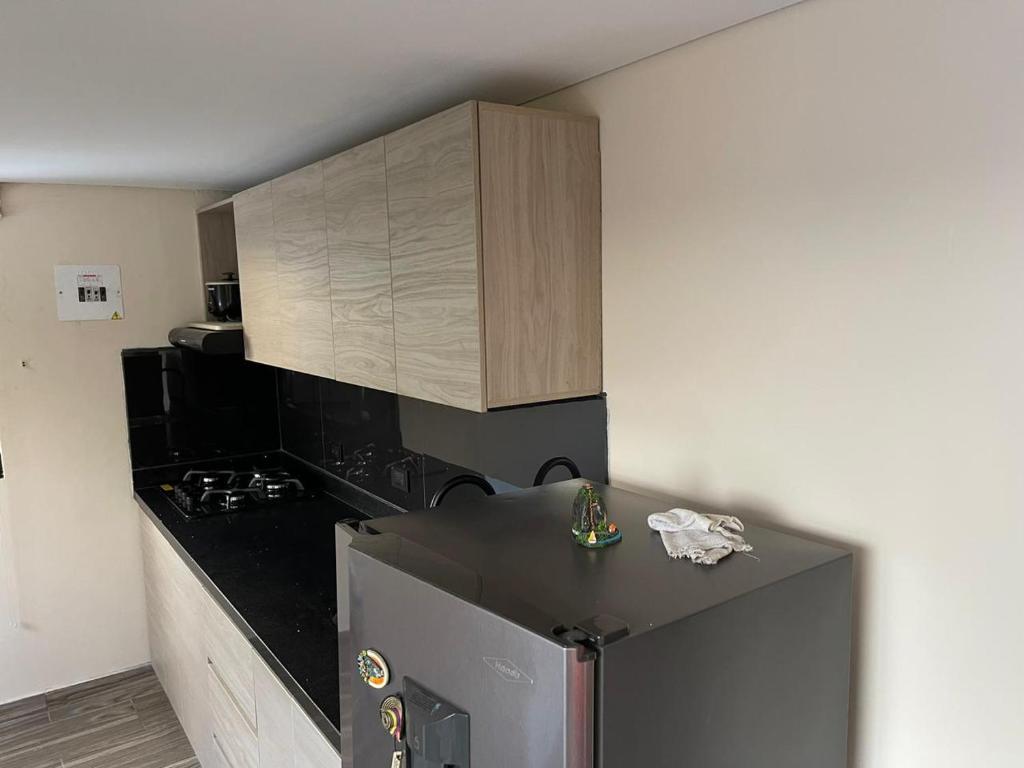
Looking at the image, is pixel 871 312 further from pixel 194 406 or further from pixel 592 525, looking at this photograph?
pixel 194 406

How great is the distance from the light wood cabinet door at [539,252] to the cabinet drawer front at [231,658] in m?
1.13

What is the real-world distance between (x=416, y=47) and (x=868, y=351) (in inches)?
38.2

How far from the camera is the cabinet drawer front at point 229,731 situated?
224 cm

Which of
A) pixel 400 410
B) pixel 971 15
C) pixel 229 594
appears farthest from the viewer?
pixel 400 410

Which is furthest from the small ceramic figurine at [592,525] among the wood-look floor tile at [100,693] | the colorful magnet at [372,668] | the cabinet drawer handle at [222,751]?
the wood-look floor tile at [100,693]

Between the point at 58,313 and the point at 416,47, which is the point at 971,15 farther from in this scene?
the point at 58,313

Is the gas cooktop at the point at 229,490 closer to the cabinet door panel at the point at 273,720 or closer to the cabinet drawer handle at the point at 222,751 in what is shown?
the cabinet drawer handle at the point at 222,751

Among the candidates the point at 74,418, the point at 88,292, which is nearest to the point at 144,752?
the point at 74,418

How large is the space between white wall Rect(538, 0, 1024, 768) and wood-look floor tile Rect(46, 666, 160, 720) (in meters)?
2.88

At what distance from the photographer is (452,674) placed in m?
1.05

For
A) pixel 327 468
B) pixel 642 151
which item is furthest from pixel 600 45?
pixel 327 468

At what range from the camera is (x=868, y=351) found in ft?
4.16

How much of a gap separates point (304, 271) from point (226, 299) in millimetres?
998

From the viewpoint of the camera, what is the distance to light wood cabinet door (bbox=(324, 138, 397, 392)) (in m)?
1.94
